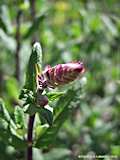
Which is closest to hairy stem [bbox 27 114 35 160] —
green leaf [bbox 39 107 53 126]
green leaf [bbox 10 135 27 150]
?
green leaf [bbox 10 135 27 150]

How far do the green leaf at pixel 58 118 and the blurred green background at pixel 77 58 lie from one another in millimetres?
318

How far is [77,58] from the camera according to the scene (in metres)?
2.76

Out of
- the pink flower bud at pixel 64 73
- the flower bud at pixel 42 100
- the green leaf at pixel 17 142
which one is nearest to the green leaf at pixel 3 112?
the green leaf at pixel 17 142

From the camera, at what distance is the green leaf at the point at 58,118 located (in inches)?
64.9

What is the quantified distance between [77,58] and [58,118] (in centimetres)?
112

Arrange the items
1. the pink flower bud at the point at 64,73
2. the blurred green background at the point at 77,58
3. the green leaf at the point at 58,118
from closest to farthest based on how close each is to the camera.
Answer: the pink flower bud at the point at 64,73
the green leaf at the point at 58,118
the blurred green background at the point at 77,58

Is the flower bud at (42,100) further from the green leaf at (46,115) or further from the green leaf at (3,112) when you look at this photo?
the green leaf at (3,112)

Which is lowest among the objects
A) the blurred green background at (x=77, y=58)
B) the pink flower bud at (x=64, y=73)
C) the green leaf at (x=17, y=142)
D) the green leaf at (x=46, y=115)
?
the green leaf at (x=17, y=142)

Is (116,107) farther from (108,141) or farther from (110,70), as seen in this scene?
(110,70)

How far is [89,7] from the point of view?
10.5 ft

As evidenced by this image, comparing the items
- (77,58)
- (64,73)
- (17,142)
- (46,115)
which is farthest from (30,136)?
(77,58)

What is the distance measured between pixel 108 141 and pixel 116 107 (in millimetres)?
207

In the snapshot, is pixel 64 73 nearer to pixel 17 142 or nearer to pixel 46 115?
pixel 46 115

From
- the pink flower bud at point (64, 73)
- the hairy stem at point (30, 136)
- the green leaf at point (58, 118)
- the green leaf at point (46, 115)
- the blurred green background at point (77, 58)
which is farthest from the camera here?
the blurred green background at point (77, 58)
